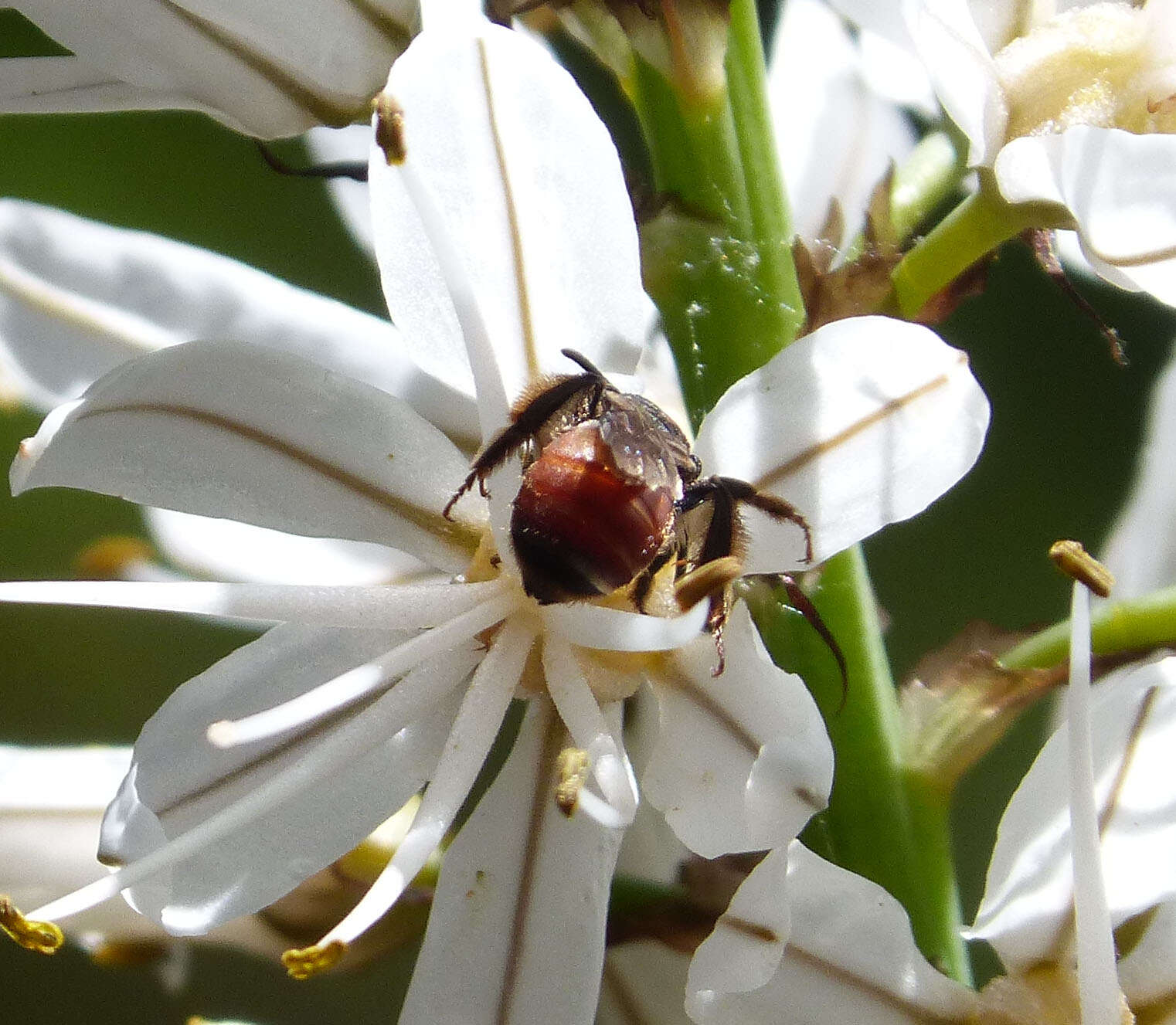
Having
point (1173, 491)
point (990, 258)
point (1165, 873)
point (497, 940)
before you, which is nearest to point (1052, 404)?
point (1173, 491)

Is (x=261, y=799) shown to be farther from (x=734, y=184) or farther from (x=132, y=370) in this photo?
(x=734, y=184)

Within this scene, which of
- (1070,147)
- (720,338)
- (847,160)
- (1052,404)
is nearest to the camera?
(1070,147)

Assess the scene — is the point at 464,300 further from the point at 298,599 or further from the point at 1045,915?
the point at 1045,915

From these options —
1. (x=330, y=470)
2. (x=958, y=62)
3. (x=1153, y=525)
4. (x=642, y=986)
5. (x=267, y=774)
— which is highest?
(x=958, y=62)

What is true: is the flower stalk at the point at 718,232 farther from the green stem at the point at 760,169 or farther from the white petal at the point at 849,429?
the white petal at the point at 849,429

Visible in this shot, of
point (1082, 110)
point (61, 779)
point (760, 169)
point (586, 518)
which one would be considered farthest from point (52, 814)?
point (1082, 110)

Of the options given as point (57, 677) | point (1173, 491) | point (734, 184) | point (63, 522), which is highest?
point (734, 184)

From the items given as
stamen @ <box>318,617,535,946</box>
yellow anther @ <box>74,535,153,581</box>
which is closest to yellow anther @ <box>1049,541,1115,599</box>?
stamen @ <box>318,617,535,946</box>

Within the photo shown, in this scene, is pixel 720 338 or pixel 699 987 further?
pixel 720 338

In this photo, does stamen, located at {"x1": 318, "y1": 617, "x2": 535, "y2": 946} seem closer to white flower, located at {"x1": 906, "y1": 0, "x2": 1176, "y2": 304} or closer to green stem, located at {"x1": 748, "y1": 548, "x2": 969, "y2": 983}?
green stem, located at {"x1": 748, "y1": 548, "x2": 969, "y2": 983}
